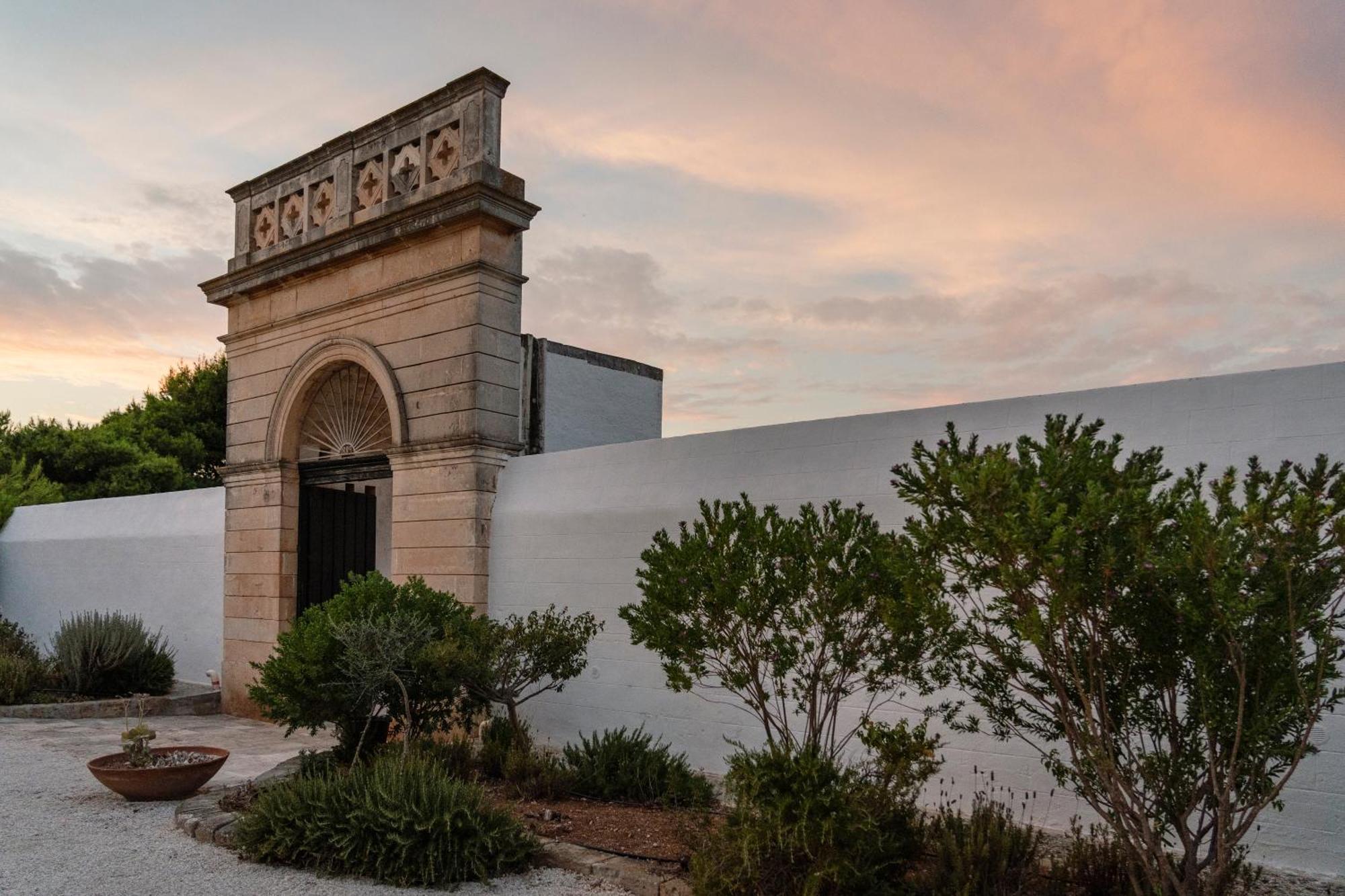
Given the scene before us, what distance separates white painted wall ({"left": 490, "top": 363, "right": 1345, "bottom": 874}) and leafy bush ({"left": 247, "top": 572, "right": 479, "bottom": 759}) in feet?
4.68

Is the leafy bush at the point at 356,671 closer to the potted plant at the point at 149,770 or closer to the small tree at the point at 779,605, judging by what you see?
the potted plant at the point at 149,770

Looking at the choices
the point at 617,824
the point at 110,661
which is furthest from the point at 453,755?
the point at 110,661

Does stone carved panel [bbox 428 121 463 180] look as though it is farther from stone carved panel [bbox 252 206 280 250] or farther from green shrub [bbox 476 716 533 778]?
green shrub [bbox 476 716 533 778]

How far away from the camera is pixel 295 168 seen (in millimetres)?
10672

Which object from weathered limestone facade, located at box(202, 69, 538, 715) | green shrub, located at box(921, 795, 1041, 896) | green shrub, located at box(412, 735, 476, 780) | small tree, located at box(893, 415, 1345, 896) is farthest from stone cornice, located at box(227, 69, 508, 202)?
green shrub, located at box(921, 795, 1041, 896)

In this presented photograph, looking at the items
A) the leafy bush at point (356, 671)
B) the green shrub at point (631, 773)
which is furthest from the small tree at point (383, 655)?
the green shrub at point (631, 773)

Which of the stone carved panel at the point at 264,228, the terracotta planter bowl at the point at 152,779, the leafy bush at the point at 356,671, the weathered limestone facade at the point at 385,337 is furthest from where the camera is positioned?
the stone carved panel at the point at 264,228

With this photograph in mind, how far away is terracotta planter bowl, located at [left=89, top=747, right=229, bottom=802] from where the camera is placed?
6590mm

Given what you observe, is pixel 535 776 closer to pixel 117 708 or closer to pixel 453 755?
pixel 453 755

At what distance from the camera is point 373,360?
9.51m

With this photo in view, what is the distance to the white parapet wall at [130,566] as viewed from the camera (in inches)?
478

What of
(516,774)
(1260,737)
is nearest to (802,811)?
(1260,737)

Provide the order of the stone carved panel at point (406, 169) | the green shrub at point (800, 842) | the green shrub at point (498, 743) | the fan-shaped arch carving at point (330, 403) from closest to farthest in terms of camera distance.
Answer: the green shrub at point (800, 842), the green shrub at point (498, 743), the stone carved panel at point (406, 169), the fan-shaped arch carving at point (330, 403)

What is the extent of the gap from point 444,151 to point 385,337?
185 cm
